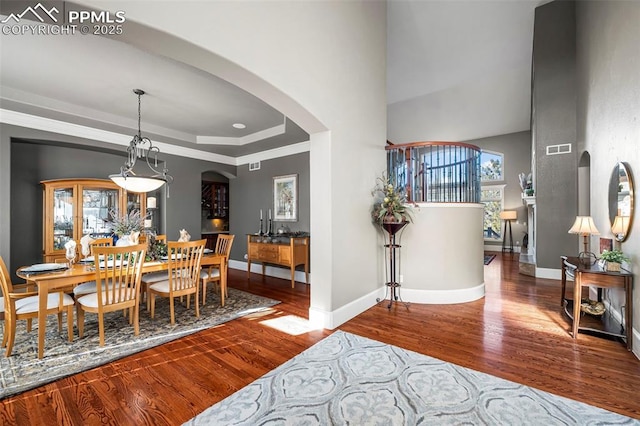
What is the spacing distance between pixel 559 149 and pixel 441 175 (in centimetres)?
304

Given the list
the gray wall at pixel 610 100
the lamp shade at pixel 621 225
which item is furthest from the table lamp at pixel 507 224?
the lamp shade at pixel 621 225

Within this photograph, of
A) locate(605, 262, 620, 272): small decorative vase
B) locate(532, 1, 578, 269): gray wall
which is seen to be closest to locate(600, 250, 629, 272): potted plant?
locate(605, 262, 620, 272): small decorative vase

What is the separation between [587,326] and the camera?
2.92 metres

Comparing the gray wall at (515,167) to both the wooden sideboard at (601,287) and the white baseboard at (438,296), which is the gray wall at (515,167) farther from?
the wooden sideboard at (601,287)

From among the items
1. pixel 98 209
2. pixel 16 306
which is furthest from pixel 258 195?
pixel 16 306

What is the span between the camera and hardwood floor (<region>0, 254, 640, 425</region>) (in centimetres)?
183

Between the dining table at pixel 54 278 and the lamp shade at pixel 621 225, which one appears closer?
the dining table at pixel 54 278

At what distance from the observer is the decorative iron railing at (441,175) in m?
4.04

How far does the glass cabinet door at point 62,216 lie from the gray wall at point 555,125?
862 cm

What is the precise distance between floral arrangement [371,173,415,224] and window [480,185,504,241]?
7789 mm

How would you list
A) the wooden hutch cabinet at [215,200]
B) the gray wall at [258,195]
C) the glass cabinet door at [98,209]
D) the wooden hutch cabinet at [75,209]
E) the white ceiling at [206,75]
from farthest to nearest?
the wooden hutch cabinet at [215,200] → the gray wall at [258,195] → the glass cabinet door at [98,209] → the wooden hutch cabinet at [75,209] → the white ceiling at [206,75]

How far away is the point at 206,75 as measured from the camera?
11.3 ft

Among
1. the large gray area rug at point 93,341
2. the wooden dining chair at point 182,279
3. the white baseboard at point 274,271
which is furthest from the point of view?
the white baseboard at point 274,271

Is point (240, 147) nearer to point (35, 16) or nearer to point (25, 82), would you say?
point (25, 82)
